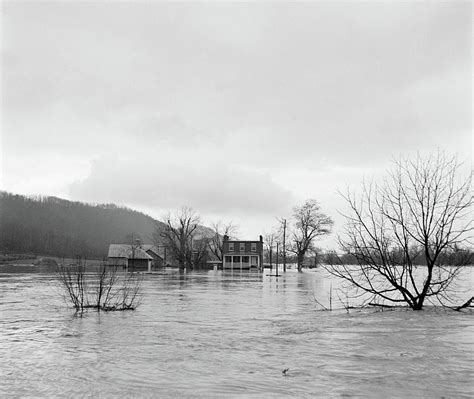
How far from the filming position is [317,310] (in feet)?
59.5

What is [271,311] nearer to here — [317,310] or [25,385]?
[317,310]

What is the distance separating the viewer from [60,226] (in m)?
143

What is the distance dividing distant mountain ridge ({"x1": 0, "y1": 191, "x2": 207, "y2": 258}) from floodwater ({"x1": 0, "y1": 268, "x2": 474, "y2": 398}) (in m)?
110

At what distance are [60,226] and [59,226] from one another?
0.29 meters

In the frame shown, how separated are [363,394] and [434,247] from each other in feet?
34.0

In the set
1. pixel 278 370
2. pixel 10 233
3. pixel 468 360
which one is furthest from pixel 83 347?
pixel 10 233

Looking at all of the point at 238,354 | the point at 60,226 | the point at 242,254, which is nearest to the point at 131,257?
the point at 242,254

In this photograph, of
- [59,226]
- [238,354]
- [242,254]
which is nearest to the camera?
[238,354]

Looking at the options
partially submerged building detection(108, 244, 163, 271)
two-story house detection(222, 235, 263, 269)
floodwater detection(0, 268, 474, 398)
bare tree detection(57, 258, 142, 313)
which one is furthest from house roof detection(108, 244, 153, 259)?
floodwater detection(0, 268, 474, 398)

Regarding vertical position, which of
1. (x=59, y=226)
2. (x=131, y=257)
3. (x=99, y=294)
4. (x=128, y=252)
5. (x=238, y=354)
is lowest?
(x=238, y=354)

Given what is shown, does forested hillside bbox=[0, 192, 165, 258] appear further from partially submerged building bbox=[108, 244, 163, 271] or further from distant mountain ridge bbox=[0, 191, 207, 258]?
partially submerged building bbox=[108, 244, 163, 271]

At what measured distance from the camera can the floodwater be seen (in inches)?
293

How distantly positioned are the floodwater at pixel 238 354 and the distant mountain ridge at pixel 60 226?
4348 inches

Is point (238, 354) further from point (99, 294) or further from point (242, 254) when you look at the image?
point (242, 254)
